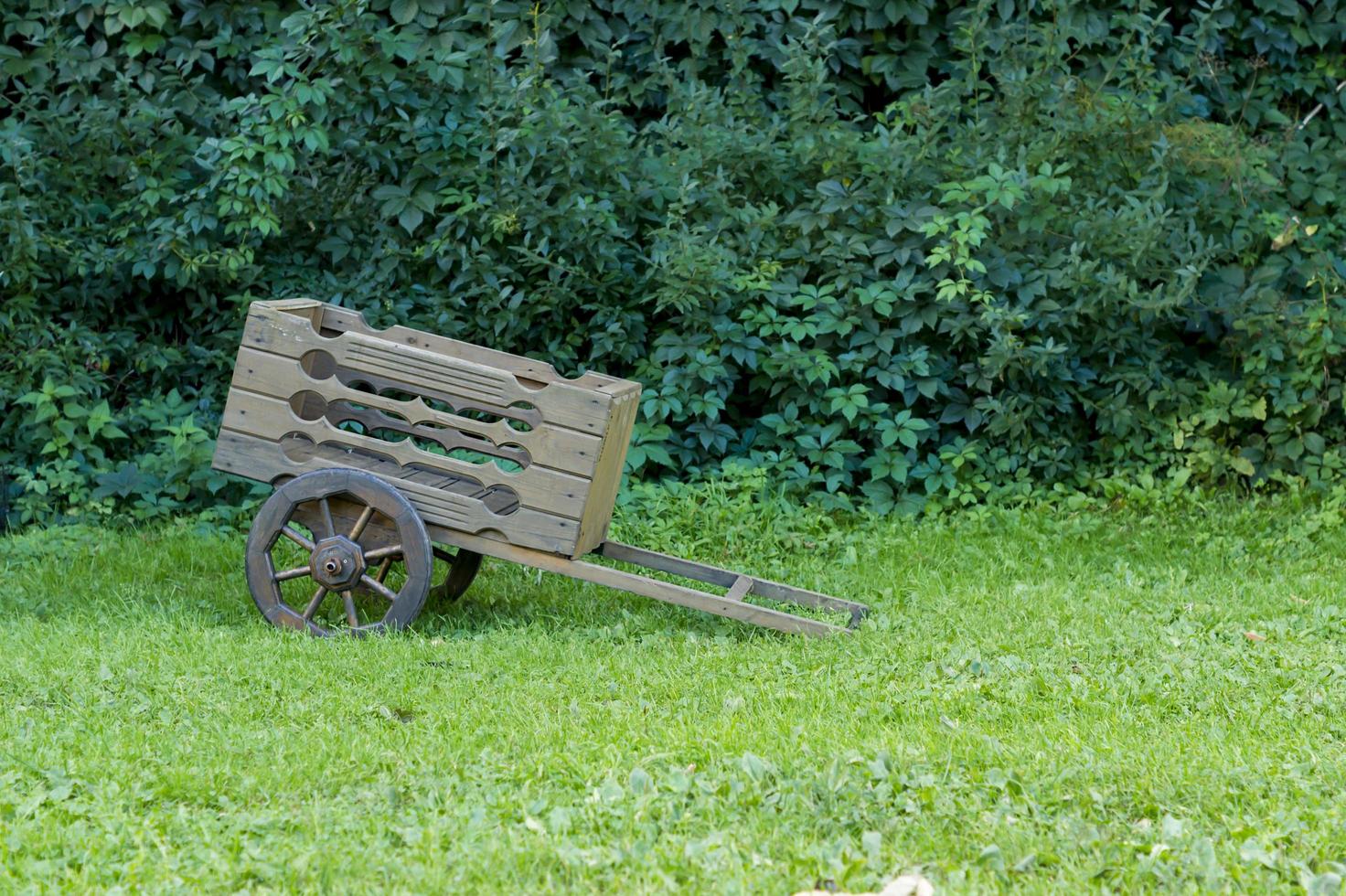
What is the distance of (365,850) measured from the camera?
3219 mm

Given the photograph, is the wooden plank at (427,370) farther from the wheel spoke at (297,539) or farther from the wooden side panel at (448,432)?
the wheel spoke at (297,539)

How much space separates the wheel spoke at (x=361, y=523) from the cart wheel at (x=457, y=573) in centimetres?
70

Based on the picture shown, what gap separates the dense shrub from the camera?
24.3 ft

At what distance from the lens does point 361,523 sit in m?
5.11

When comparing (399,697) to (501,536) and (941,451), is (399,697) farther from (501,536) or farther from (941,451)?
(941,451)

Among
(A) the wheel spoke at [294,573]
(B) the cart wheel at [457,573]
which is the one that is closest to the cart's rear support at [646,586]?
(A) the wheel spoke at [294,573]

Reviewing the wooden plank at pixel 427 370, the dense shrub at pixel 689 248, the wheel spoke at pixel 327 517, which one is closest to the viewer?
the wooden plank at pixel 427 370

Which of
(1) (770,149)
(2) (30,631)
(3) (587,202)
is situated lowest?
(2) (30,631)

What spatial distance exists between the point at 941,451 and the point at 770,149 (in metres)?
1.90

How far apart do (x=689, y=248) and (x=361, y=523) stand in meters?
2.78

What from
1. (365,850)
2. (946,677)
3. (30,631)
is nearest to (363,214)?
(30,631)

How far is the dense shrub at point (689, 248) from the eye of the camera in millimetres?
7406

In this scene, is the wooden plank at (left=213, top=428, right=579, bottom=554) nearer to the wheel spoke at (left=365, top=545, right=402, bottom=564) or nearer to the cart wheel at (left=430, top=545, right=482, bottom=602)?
the wheel spoke at (left=365, top=545, right=402, bottom=564)

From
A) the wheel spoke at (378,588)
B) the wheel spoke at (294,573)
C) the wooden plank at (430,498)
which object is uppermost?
the wooden plank at (430,498)
